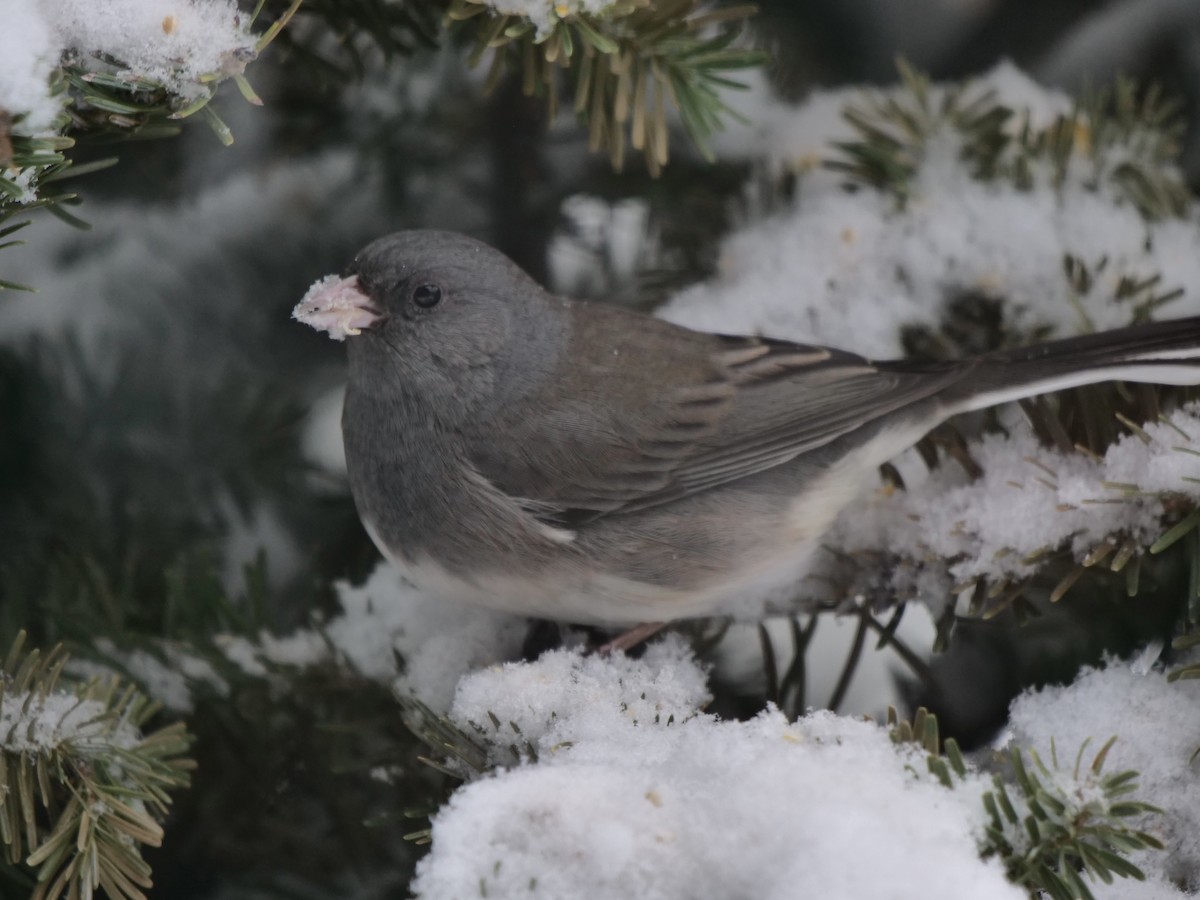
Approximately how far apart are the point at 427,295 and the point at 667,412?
1.19 ft

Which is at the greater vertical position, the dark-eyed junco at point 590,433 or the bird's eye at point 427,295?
the bird's eye at point 427,295

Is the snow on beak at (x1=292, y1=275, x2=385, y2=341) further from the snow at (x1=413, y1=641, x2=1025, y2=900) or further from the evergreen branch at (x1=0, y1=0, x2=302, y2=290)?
the snow at (x1=413, y1=641, x2=1025, y2=900)

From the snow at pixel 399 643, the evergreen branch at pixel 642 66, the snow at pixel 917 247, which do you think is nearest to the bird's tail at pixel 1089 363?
the snow at pixel 917 247

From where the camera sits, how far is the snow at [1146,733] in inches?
36.8

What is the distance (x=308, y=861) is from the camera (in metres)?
1.33

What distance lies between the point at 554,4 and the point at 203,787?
0.99 m

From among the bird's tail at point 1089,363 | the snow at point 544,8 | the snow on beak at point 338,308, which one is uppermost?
the snow at point 544,8

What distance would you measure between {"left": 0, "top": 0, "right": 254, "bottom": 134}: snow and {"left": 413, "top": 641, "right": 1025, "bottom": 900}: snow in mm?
639

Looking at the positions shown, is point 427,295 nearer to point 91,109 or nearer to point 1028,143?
point 91,109

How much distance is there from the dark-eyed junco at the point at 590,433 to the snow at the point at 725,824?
0.48 metres

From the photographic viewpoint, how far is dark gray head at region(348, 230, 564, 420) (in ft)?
4.81

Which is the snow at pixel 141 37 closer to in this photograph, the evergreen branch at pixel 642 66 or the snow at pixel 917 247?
the evergreen branch at pixel 642 66

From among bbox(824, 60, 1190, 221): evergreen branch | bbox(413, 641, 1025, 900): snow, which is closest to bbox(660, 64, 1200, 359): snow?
bbox(824, 60, 1190, 221): evergreen branch

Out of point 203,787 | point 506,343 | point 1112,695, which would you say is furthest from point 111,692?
point 1112,695
